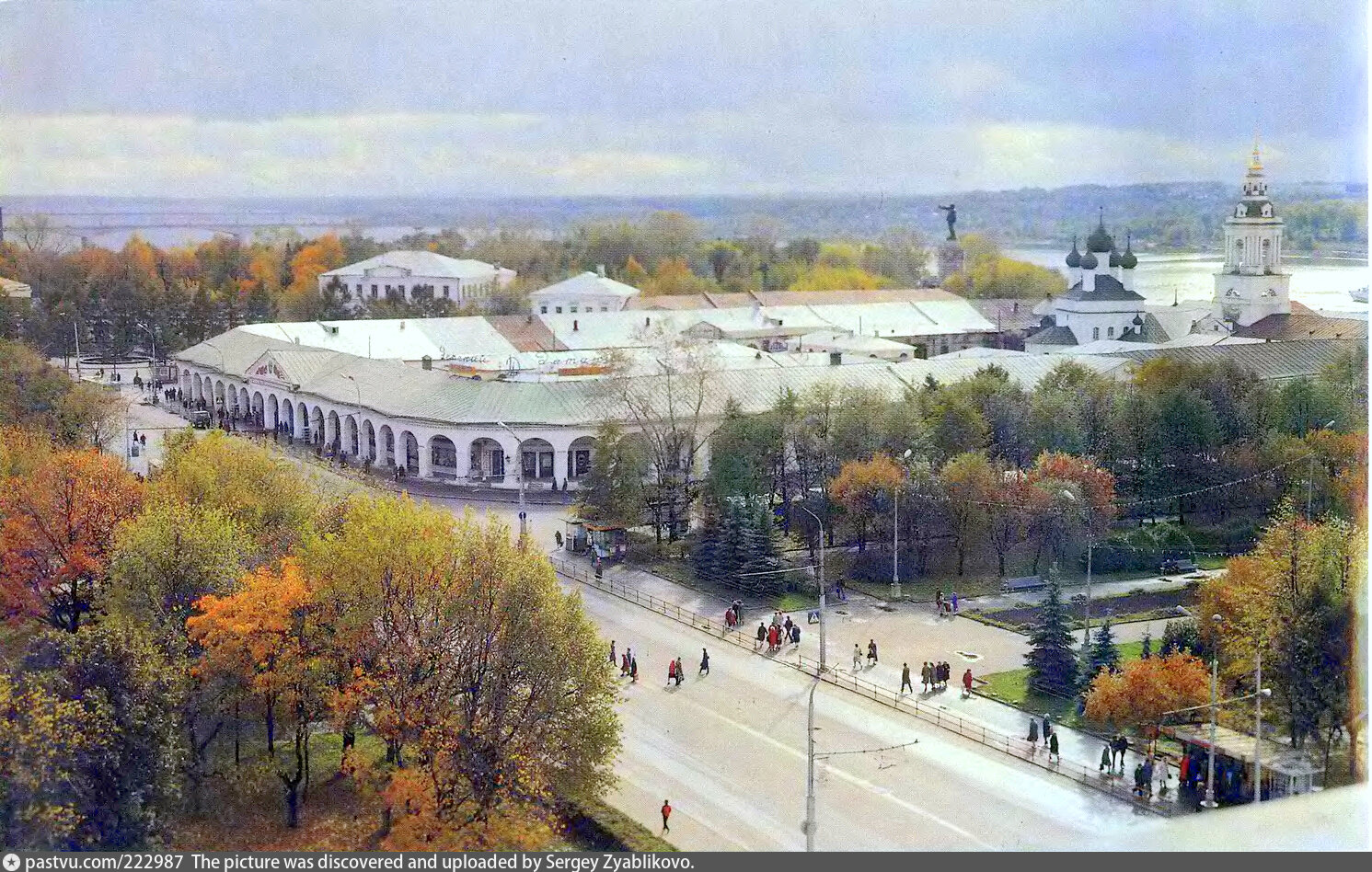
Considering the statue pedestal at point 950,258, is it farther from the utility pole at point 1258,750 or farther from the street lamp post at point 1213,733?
the utility pole at point 1258,750

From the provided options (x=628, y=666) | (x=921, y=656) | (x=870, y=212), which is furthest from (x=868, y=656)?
(x=870, y=212)

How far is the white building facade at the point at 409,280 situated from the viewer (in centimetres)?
2977

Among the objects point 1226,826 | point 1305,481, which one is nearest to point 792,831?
point 1226,826

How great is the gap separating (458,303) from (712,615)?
1881 centimetres

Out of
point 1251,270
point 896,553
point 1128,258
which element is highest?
point 1128,258

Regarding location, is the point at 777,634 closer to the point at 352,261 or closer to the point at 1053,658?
the point at 1053,658

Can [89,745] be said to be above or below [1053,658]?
above

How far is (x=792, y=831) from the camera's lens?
7.26 meters

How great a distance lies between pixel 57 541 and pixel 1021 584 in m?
6.14

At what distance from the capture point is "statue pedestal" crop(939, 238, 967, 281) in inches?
1261

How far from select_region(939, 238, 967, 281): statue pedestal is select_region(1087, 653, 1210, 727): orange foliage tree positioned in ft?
76.7

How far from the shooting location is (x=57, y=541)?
373 inches

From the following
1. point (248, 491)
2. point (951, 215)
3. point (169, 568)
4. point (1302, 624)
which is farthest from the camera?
point (951, 215)

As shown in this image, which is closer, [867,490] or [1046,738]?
[1046,738]
